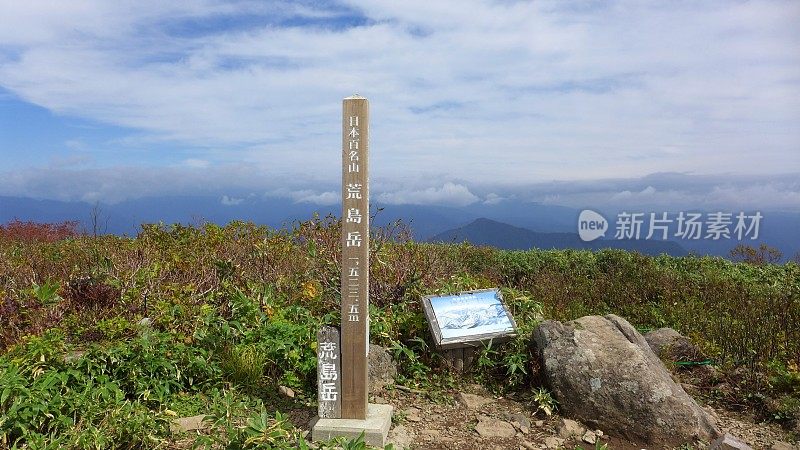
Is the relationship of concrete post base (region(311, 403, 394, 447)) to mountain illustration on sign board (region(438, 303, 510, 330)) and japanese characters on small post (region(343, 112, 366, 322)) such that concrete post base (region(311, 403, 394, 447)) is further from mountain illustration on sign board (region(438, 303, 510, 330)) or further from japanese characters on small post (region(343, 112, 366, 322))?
mountain illustration on sign board (region(438, 303, 510, 330))

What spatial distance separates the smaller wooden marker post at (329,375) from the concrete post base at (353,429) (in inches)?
3.1

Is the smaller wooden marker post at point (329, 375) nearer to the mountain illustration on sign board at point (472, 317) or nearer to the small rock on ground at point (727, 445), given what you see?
the mountain illustration on sign board at point (472, 317)

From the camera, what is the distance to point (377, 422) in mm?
4492

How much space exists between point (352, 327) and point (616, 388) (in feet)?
7.13

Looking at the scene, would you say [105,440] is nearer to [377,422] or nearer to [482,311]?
[377,422]

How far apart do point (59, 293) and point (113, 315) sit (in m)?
0.73

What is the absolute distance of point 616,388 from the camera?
4.82 metres

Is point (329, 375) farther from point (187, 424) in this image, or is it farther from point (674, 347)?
point (674, 347)

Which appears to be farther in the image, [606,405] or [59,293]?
Answer: [59,293]

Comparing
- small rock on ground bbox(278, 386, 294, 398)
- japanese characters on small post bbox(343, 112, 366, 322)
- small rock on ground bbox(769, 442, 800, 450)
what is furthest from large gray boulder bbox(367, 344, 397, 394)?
small rock on ground bbox(769, 442, 800, 450)

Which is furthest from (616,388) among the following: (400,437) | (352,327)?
(352,327)

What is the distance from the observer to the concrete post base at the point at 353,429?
4375mm

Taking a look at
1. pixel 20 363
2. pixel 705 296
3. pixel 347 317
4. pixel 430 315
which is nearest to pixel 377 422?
pixel 347 317

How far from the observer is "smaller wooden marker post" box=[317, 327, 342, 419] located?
452 centimetres
